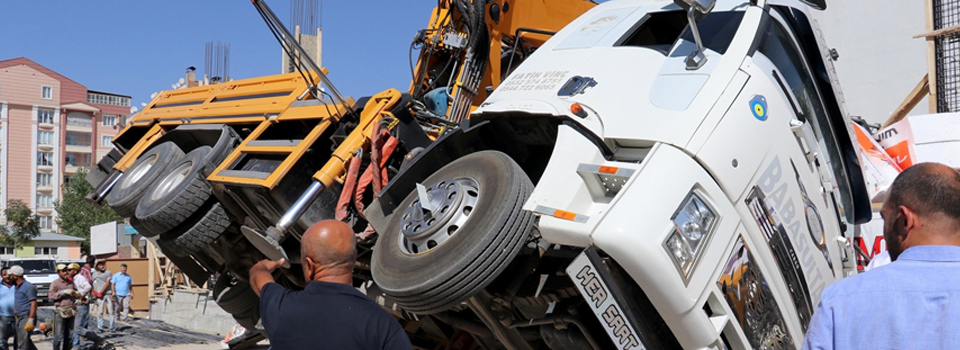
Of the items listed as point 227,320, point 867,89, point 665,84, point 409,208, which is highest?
point 867,89

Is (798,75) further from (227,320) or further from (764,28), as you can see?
(227,320)

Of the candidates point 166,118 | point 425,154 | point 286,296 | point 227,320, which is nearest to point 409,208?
point 425,154

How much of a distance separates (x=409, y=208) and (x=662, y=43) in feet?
5.94

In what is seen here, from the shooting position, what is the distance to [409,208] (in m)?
4.44

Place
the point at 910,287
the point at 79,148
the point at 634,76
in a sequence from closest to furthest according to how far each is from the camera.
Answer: the point at 910,287 → the point at 634,76 → the point at 79,148

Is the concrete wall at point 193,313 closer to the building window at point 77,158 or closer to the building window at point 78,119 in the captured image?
the building window at point 78,119

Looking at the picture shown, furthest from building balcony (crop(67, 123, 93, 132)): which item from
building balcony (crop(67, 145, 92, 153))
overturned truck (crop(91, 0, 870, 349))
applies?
overturned truck (crop(91, 0, 870, 349))

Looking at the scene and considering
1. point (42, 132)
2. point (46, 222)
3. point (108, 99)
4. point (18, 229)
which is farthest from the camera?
point (108, 99)

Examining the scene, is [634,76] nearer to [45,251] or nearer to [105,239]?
[105,239]

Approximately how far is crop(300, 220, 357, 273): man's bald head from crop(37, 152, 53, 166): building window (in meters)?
84.6

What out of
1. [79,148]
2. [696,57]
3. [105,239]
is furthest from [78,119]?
[696,57]

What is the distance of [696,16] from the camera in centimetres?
430

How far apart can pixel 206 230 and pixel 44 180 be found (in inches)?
3198

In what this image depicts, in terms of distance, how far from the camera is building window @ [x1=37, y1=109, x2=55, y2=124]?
77312 millimetres
